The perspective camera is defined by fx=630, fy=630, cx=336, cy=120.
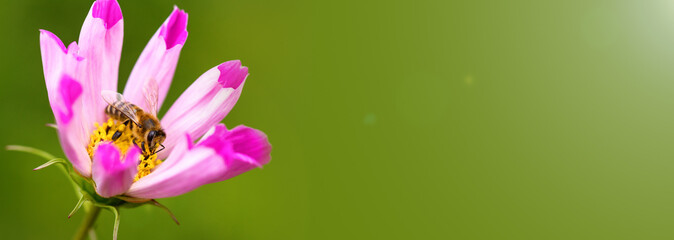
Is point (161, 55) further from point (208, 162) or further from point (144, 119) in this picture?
point (208, 162)

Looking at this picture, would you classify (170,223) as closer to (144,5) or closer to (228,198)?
(228,198)

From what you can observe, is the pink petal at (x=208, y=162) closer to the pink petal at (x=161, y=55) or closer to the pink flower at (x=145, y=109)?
the pink flower at (x=145, y=109)

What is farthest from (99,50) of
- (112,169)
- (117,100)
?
(112,169)

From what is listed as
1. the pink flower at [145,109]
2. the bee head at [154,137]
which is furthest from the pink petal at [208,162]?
the bee head at [154,137]

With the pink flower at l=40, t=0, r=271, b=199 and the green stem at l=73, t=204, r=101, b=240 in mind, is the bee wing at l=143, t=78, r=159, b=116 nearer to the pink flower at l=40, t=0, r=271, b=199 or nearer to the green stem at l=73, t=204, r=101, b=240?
the pink flower at l=40, t=0, r=271, b=199

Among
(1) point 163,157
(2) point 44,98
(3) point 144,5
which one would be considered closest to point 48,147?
(2) point 44,98
